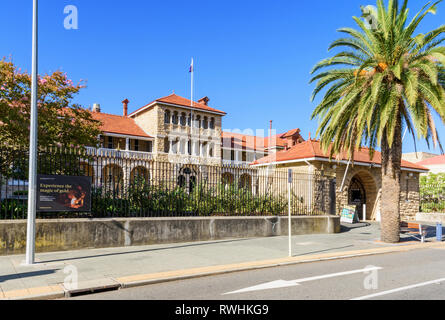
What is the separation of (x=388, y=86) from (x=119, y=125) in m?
31.3

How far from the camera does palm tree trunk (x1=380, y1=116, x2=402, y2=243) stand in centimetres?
1366

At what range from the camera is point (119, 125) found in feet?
129

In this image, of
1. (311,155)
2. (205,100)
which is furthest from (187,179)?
(205,100)

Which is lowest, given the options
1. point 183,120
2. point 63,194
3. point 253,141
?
point 63,194

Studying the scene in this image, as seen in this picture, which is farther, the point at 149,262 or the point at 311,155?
the point at 311,155

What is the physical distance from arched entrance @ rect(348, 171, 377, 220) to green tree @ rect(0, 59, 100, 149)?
1746 cm

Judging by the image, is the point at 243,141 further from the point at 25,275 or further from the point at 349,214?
the point at 25,275

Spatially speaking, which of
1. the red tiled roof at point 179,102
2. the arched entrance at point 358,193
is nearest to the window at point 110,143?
the red tiled roof at point 179,102

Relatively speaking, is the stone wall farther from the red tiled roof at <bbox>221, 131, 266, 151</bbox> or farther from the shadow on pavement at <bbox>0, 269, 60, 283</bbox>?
the red tiled roof at <bbox>221, 131, 266, 151</bbox>

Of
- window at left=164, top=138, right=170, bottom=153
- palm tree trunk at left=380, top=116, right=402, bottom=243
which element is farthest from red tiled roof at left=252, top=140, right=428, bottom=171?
window at left=164, top=138, right=170, bottom=153
